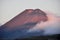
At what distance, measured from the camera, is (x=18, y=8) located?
87.5 inches

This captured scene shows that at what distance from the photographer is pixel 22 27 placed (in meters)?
2.18

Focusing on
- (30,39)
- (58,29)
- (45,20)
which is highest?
(45,20)

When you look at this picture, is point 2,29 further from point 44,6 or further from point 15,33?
point 44,6

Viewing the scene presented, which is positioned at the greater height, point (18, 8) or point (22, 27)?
point (18, 8)

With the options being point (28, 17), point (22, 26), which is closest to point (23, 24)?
Answer: point (22, 26)

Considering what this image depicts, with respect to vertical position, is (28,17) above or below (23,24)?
above

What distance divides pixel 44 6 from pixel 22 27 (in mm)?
570

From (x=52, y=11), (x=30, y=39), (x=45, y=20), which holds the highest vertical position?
(x=52, y=11)

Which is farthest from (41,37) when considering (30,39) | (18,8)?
(18,8)

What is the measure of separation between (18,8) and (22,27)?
0.36 metres

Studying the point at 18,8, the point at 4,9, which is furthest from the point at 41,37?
the point at 4,9

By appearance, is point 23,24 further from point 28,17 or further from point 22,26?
point 28,17

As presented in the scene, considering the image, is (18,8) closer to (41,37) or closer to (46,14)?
(46,14)

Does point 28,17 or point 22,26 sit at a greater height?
point 28,17
